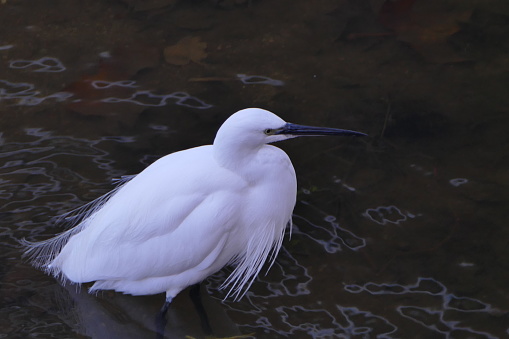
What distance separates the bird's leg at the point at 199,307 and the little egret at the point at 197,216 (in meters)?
0.20

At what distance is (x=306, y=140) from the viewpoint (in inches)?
172

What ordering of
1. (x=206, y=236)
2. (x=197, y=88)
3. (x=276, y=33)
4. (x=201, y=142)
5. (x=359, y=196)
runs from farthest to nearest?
(x=276, y=33) → (x=197, y=88) → (x=201, y=142) → (x=359, y=196) → (x=206, y=236)

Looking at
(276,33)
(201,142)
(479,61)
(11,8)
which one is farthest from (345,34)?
(11,8)

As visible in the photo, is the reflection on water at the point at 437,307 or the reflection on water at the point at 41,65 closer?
the reflection on water at the point at 437,307

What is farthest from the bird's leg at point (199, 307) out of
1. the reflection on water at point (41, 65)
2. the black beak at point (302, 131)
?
the reflection on water at point (41, 65)

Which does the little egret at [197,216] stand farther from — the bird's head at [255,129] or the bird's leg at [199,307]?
the bird's leg at [199,307]

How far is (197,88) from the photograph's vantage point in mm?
4719

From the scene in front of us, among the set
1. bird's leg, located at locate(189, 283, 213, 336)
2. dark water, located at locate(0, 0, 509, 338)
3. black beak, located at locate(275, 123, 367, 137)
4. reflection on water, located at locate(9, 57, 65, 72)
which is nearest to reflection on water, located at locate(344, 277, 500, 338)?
dark water, located at locate(0, 0, 509, 338)

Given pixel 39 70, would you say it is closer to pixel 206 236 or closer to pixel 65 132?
pixel 65 132

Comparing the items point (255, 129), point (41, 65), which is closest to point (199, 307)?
point (255, 129)

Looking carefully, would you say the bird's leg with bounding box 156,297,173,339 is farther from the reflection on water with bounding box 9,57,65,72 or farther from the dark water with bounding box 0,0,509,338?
the reflection on water with bounding box 9,57,65,72

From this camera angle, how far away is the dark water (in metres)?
3.58

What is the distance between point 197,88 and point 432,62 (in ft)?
4.71

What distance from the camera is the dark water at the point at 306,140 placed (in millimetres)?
3576
